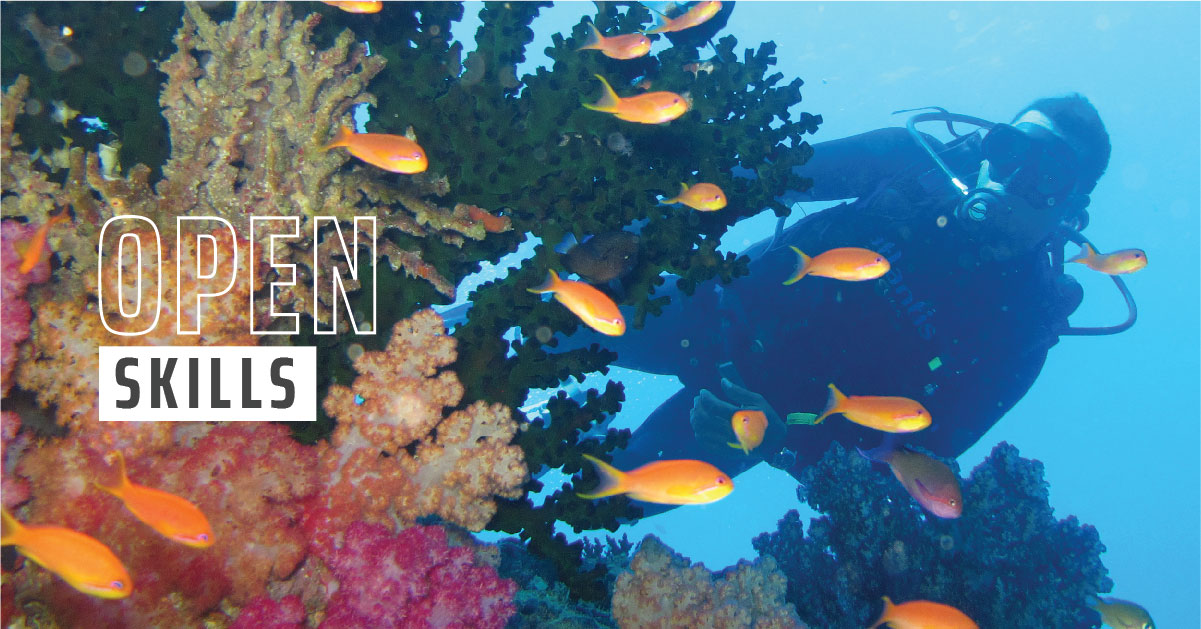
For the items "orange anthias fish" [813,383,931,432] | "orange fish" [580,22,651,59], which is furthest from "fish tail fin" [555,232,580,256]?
"orange anthias fish" [813,383,931,432]

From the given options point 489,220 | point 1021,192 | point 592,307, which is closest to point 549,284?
point 592,307

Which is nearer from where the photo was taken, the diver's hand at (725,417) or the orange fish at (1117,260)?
the diver's hand at (725,417)

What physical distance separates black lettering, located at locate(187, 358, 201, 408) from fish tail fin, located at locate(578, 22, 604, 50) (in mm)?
2792

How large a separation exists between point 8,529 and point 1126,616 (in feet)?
32.1

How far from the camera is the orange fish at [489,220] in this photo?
3.16m

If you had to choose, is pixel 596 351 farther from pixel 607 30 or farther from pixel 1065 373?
pixel 1065 373

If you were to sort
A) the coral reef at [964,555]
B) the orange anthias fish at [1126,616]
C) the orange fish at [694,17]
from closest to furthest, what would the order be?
the orange fish at [694,17] < the coral reef at [964,555] < the orange anthias fish at [1126,616]

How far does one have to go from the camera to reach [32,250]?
2.28 metres

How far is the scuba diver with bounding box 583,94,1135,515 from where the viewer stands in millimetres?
5977

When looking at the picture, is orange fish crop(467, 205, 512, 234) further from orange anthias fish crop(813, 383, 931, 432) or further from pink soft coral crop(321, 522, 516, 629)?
orange anthias fish crop(813, 383, 931, 432)

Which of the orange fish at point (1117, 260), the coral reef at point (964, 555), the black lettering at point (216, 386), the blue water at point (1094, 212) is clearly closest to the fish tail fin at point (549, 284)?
the black lettering at point (216, 386)

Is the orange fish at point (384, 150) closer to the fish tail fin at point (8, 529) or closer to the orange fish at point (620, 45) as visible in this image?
the orange fish at point (620, 45)

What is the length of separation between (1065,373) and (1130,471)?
16655 millimetres

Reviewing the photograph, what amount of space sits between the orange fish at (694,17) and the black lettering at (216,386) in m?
3.42
